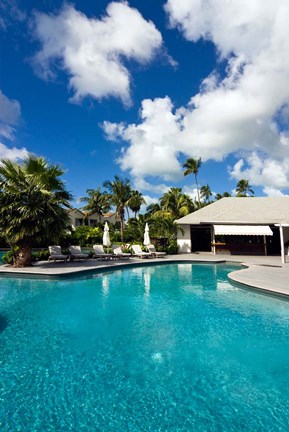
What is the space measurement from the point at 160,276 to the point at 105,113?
15266 mm

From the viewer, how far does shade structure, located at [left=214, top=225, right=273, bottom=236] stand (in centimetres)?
2449

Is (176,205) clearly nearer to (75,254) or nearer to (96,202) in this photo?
(96,202)

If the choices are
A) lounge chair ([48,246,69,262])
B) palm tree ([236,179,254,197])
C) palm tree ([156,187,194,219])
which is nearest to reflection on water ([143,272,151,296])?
lounge chair ([48,246,69,262])

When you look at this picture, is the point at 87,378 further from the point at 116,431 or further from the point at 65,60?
the point at 65,60

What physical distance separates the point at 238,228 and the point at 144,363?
21474 mm

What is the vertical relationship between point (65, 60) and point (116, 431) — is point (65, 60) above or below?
above

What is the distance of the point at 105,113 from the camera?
75.5 feet

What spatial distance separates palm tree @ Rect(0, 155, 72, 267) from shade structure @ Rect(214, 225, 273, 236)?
14727 millimetres

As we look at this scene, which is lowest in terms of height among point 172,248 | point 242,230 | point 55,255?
point 55,255

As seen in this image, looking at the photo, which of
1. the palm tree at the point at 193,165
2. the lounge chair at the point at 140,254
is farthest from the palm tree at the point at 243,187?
the lounge chair at the point at 140,254

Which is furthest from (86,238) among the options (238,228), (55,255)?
(238,228)

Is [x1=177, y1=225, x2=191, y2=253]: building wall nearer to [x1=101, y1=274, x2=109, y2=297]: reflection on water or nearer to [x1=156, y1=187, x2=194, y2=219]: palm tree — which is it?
[x1=101, y1=274, x2=109, y2=297]: reflection on water

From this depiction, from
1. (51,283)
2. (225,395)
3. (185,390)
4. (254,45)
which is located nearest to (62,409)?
(185,390)

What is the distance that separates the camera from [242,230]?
981 inches
